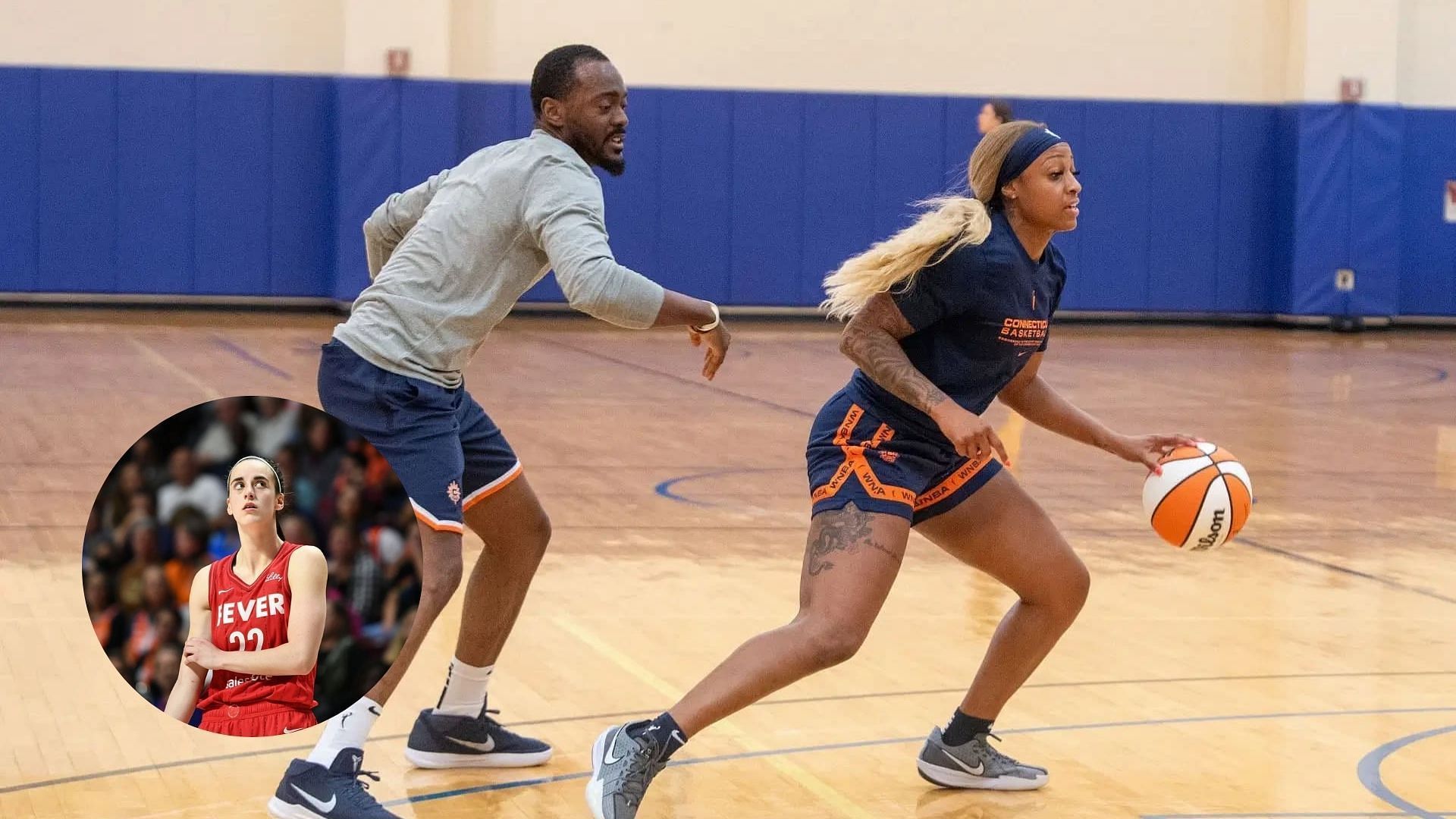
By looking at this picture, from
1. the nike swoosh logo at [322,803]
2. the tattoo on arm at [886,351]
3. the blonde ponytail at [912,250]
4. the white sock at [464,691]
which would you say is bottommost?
the nike swoosh logo at [322,803]

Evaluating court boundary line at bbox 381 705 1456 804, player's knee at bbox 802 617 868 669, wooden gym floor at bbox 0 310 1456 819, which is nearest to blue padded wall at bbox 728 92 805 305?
wooden gym floor at bbox 0 310 1456 819

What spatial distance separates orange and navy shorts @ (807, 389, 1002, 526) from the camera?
4379mm

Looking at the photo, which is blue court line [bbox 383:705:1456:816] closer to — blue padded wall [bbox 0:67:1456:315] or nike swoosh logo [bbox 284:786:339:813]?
nike swoosh logo [bbox 284:786:339:813]

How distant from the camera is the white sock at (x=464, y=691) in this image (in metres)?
4.82

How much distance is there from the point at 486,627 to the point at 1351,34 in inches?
649

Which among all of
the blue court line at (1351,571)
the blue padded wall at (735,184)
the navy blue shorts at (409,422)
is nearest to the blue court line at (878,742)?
the navy blue shorts at (409,422)

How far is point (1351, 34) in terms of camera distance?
759 inches

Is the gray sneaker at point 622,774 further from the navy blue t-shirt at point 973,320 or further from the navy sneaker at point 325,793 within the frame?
the navy blue t-shirt at point 973,320

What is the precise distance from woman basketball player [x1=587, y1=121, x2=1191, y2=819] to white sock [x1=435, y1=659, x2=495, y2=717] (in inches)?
28.4

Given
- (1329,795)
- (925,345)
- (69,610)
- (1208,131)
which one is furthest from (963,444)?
(1208,131)

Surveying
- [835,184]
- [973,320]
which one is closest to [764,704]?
[973,320]

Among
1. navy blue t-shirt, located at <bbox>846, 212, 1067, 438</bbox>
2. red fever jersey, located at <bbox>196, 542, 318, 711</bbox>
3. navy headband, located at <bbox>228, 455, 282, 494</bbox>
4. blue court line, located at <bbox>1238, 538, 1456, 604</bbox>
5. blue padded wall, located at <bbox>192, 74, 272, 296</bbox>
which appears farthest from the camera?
blue padded wall, located at <bbox>192, 74, 272, 296</bbox>

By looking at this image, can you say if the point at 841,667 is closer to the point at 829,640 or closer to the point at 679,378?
the point at 829,640

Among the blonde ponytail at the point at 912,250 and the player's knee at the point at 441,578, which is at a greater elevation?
the blonde ponytail at the point at 912,250
